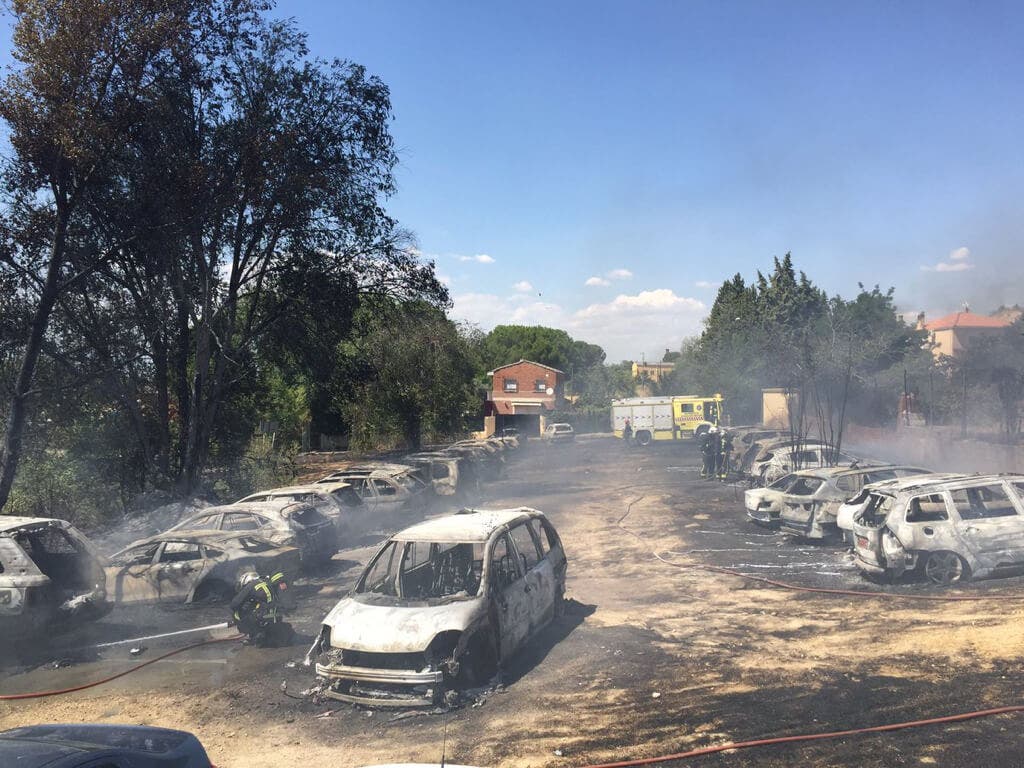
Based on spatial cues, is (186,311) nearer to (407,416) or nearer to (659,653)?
(407,416)

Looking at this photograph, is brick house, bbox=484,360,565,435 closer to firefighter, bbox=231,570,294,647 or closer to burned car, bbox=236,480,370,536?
burned car, bbox=236,480,370,536

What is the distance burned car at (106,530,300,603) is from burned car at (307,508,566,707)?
3.37 m

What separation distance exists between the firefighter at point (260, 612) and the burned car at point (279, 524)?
3015 millimetres

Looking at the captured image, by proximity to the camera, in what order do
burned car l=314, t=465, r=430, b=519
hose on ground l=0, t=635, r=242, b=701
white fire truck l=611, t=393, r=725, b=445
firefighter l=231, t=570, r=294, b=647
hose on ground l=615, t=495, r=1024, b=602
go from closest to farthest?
hose on ground l=0, t=635, r=242, b=701 → firefighter l=231, t=570, r=294, b=647 → hose on ground l=615, t=495, r=1024, b=602 → burned car l=314, t=465, r=430, b=519 → white fire truck l=611, t=393, r=725, b=445

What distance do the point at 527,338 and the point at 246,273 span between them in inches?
2626

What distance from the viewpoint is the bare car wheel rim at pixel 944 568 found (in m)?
10.1

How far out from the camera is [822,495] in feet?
44.3

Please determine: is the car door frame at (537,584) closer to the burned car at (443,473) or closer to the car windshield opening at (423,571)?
the car windshield opening at (423,571)

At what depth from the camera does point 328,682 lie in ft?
23.8

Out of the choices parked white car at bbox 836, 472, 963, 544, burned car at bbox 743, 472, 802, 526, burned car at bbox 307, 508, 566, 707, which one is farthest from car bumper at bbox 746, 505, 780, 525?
burned car at bbox 307, 508, 566, 707

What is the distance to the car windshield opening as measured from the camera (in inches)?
321

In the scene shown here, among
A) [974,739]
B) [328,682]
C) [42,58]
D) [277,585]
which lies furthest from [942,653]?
[42,58]

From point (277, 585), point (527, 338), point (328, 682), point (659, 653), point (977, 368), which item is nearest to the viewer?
point (328, 682)

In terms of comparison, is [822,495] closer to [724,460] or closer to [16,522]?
[724,460]
